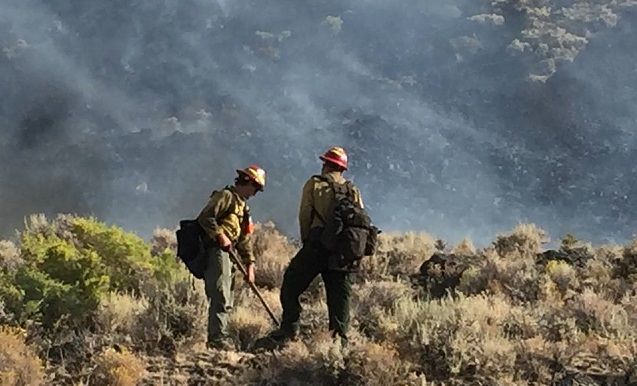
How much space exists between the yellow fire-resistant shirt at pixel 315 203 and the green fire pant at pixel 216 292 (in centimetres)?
86

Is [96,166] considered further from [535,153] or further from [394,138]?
[535,153]

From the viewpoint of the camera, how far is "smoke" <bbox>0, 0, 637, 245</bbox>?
28.6 metres

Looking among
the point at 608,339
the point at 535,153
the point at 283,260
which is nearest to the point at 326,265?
the point at 608,339

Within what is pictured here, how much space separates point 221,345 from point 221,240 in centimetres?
97

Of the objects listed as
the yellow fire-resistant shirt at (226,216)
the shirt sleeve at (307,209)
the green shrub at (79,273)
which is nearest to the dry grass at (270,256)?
the green shrub at (79,273)

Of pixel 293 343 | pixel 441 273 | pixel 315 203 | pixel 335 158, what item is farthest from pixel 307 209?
pixel 441 273

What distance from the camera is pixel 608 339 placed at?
8312mm

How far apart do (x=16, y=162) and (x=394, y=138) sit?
14113 mm

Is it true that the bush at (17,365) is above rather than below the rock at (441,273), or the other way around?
below

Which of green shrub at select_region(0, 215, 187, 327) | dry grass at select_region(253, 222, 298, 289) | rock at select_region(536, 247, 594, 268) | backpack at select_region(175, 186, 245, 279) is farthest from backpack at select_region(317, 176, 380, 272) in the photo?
rock at select_region(536, 247, 594, 268)

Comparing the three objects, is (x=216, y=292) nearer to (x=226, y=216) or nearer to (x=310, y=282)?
(x=226, y=216)

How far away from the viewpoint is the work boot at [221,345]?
8125mm

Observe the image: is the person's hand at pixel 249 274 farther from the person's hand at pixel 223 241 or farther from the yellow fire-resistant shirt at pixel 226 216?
the person's hand at pixel 223 241

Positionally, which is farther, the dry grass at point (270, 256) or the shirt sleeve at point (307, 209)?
the dry grass at point (270, 256)
